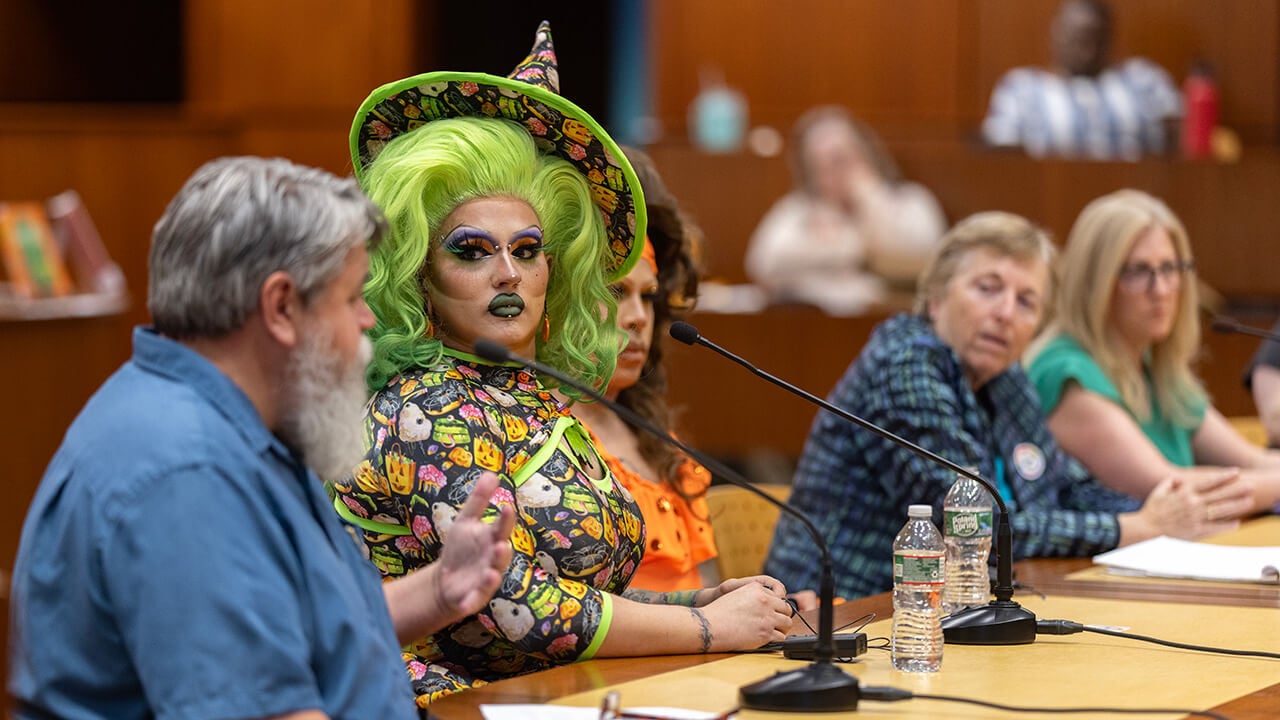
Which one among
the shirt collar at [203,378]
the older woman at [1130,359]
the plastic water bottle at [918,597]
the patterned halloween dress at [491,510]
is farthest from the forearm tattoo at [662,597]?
the older woman at [1130,359]

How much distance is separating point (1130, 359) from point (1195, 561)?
37.3 inches

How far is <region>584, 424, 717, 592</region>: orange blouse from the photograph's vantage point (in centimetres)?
266

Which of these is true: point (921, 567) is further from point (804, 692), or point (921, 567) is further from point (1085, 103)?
point (1085, 103)

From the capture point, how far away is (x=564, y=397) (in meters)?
2.48

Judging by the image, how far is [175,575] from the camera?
4.59 feet

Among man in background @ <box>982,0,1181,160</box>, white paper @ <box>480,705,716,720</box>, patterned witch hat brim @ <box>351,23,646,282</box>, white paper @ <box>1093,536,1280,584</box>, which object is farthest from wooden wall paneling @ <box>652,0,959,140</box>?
white paper @ <box>480,705,716,720</box>

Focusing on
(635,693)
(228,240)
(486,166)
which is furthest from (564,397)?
(228,240)

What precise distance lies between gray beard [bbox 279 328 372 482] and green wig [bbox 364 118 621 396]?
412mm

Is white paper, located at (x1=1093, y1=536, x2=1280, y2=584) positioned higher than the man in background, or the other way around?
the man in background

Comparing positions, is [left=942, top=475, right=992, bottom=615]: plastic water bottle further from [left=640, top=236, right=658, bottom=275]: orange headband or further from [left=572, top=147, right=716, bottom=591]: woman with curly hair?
[left=640, top=236, right=658, bottom=275]: orange headband

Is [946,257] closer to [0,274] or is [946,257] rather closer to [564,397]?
[564,397]

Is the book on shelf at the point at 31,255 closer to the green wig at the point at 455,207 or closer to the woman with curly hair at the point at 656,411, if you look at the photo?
the woman with curly hair at the point at 656,411

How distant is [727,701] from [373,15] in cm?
643

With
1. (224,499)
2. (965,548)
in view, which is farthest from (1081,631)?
(224,499)
